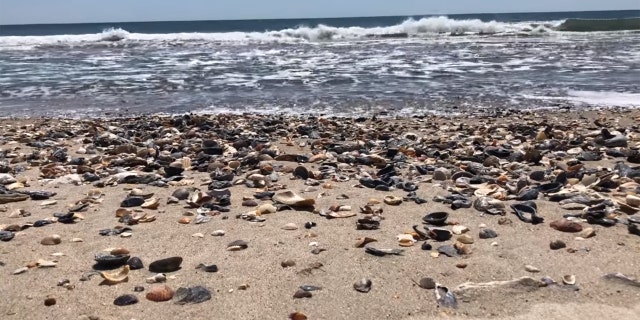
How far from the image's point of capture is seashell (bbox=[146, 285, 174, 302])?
8.94 feet

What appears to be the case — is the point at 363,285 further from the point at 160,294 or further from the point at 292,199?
the point at 292,199

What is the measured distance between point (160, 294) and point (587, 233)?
2481 mm

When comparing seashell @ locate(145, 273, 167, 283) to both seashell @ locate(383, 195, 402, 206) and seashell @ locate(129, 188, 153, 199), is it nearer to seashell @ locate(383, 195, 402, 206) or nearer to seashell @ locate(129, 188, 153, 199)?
seashell @ locate(129, 188, 153, 199)

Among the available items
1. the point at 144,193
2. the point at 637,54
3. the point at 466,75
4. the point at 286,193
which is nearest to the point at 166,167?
the point at 144,193

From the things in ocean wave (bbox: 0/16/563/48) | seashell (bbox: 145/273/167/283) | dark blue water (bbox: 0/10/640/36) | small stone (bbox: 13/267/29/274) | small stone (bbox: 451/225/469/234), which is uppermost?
dark blue water (bbox: 0/10/640/36)

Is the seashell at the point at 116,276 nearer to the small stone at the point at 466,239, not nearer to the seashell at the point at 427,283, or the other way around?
the seashell at the point at 427,283

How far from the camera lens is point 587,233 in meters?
3.42

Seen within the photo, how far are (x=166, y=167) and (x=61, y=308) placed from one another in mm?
2664

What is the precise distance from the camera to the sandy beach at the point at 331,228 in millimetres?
2701

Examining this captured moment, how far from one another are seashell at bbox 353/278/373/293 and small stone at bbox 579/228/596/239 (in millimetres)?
1448

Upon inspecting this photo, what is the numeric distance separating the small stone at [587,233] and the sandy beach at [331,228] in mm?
12

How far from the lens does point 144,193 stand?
455 centimetres

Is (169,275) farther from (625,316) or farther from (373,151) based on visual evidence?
(373,151)

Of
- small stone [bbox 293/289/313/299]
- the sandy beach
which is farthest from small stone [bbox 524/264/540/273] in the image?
small stone [bbox 293/289/313/299]
